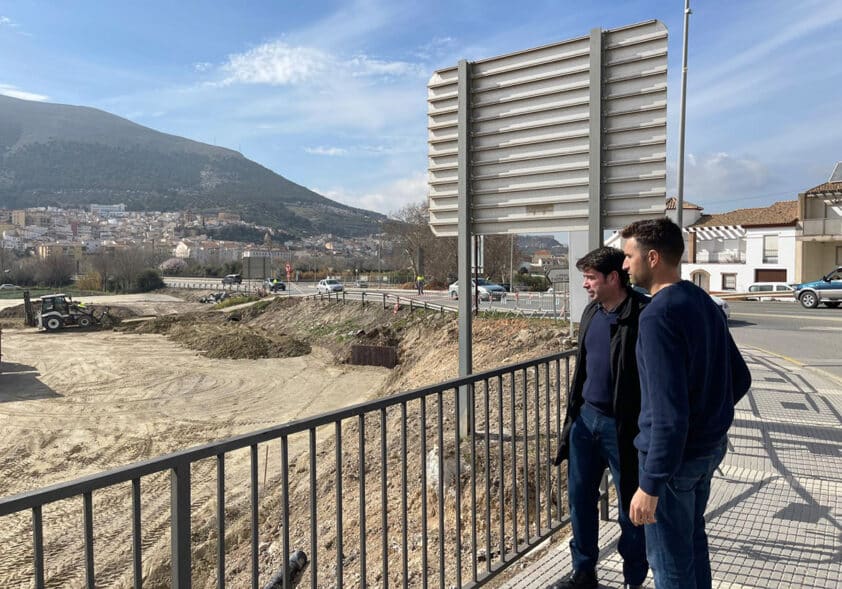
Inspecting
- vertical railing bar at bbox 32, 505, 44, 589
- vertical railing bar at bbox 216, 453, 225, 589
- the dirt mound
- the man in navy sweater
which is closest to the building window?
the dirt mound

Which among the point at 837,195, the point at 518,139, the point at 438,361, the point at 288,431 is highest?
the point at 837,195

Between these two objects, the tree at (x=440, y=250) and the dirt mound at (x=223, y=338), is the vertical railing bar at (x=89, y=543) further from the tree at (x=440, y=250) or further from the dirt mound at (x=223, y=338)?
the tree at (x=440, y=250)

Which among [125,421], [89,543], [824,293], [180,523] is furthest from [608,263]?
[824,293]

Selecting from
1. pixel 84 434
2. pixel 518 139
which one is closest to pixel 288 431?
pixel 518 139

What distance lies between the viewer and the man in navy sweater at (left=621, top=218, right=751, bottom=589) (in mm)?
2242

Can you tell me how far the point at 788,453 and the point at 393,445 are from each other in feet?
16.8

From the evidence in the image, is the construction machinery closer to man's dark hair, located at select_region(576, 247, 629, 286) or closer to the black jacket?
man's dark hair, located at select_region(576, 247, 629, 286)

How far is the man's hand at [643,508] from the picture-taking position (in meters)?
2.32

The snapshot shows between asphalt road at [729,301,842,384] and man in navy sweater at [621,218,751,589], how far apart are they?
9.75 metres

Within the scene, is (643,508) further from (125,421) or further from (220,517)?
(125,421)

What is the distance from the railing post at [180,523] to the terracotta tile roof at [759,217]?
48112 mm

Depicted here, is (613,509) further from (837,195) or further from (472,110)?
(837,195)

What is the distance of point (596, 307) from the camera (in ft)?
10.3

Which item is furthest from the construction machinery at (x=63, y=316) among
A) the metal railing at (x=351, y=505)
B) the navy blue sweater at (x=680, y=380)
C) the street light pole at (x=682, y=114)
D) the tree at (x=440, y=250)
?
the navy blue sweater at (x=680, y=380)
